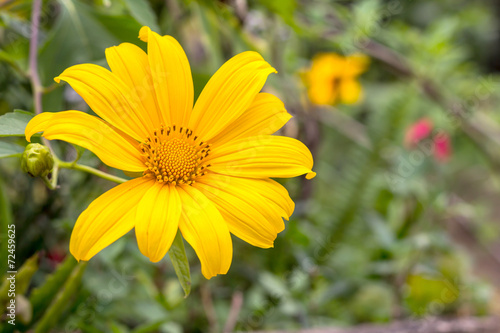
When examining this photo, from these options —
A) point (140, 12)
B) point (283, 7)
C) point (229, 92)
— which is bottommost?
point (229, 92)

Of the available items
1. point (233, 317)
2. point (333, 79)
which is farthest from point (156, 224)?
point (333, 79)

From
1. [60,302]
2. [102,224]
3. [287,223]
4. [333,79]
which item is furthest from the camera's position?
[333,79]

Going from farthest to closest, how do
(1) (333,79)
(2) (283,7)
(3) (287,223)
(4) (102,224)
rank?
(1) (333,79)
(3) (287,223)
(2) (283,7)
(4) (102,224)

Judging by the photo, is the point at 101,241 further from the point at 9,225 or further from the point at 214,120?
the point at 9,225

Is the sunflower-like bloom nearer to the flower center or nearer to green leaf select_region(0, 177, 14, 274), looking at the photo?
the flower center

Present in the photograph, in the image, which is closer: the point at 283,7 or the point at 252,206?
the point at 252,206

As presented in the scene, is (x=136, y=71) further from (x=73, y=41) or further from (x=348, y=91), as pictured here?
(x=348, y=91)

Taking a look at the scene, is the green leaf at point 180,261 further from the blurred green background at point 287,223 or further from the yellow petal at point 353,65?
the yellow petal at point 353,65
